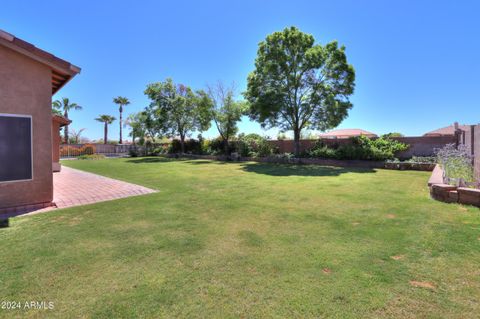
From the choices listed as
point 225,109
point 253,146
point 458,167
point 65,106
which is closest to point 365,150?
point 458,167

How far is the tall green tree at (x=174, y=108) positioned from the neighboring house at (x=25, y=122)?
61.9 feet

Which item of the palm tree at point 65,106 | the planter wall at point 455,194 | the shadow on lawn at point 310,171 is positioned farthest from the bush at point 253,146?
the palm tree at point 65,106

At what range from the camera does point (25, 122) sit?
5059 millimetres

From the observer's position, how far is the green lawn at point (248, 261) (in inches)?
84.7

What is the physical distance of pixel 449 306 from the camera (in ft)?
6.87

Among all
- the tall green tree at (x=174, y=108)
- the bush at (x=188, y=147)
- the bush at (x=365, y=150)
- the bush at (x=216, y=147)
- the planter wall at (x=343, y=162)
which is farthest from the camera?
the bush at (x=188, y=147)

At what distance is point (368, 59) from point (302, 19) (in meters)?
5.04

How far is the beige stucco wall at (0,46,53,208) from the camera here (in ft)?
16.0

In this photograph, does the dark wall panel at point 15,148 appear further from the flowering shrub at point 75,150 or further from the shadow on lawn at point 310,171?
the flowering shrub at point 75,150

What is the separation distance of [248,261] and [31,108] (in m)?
5.49

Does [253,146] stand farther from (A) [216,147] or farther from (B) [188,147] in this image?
(B) [188,147]

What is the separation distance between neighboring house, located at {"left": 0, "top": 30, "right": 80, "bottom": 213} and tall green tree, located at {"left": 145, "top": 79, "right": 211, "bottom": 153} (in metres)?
18.9

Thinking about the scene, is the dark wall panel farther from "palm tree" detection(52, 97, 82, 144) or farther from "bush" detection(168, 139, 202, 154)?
"palm tree" detection(52, 97, 82, 144)

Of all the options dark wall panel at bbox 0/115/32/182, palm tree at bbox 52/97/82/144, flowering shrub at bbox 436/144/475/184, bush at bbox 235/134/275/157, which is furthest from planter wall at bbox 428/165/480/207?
Result: palm tree at bbox 52/97/82/144
